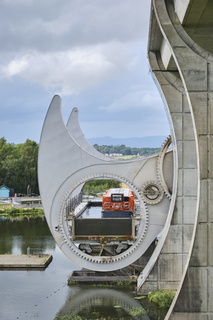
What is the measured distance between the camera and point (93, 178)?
24.2 metres

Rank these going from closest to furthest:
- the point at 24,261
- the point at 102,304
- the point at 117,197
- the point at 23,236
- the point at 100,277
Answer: the point at 102,304, the point at 100,277, the point at 117,197, the point at 24,261, the point at 23,236

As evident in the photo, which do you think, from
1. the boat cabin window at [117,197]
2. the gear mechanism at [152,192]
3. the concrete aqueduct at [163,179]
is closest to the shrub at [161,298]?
the concrete aqueduct at [163,179]

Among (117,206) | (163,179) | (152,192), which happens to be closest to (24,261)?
(117,206)

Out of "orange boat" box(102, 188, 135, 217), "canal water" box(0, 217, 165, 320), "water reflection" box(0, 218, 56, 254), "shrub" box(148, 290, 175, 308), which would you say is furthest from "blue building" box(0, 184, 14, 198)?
"shrub" box(148, 290, 175, 308)

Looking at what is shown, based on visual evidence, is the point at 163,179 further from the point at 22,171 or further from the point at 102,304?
the point at 22,171

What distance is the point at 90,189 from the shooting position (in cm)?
8388

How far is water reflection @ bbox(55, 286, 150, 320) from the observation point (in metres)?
19.7

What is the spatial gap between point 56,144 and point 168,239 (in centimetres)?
642

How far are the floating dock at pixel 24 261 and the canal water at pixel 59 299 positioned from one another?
0.44 meters

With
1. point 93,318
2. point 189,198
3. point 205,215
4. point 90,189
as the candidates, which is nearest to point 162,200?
point 189,198

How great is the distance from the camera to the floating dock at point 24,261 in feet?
89.5

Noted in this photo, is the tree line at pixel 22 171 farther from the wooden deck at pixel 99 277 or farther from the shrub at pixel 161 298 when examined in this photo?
the shrub at pixel 161 298

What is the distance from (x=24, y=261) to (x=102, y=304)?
317 inches

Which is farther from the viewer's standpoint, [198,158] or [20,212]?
[20,212]
